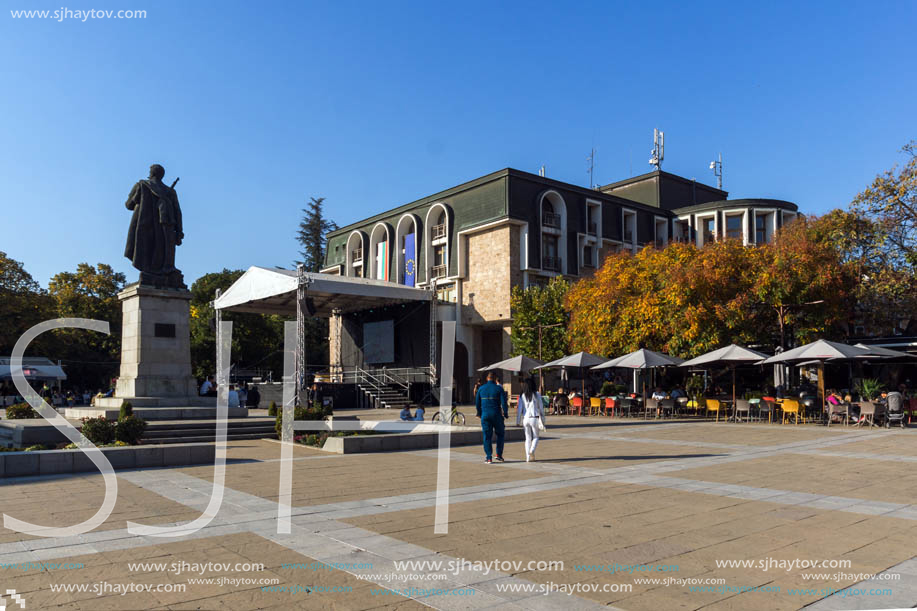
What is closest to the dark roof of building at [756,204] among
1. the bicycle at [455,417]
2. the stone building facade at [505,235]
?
the stone building facade at [505,235]

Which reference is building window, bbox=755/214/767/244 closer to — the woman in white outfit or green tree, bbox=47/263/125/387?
the woman in white outfit

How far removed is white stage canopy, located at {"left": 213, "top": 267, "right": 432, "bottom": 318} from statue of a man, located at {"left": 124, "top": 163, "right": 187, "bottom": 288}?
23.3 ft

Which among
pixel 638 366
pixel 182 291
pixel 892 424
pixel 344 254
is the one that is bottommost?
pixel 892 424

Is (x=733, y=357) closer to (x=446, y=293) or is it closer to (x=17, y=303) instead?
(x=446, y=293)

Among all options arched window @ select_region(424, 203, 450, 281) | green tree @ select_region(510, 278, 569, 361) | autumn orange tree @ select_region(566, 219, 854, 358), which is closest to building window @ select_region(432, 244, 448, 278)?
arched window @ select_region(424, 203, 450, 281)

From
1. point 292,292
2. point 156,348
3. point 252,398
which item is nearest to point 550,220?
point 292,292

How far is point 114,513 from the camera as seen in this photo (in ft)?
22.3

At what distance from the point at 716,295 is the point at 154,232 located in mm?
19624

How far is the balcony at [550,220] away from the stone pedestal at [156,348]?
79.1 ft

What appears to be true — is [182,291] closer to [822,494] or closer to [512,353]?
[822,494]

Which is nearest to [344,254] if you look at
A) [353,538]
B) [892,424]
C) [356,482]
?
[892,424]

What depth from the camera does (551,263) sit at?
3919cm

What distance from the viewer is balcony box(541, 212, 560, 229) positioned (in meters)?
39.2

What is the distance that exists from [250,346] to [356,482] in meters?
44.8
